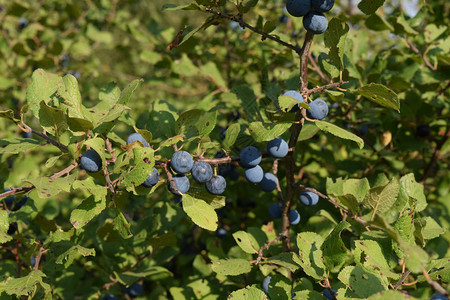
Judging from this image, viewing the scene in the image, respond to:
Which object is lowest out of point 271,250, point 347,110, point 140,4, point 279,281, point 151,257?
point 140,4

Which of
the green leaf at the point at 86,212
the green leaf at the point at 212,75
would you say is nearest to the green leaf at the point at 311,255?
the green leaf at the point at 86,212

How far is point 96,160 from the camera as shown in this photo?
3.28 feet

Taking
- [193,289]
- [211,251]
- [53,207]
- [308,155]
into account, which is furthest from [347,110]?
[53,207]

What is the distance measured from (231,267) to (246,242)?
0.13m

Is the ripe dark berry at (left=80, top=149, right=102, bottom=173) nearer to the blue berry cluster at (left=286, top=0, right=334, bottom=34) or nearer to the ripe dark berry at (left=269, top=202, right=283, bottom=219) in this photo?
the blue berry cluster at (left=286, top=0, right=334, bottom=34)

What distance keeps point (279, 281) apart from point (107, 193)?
1.95 feet

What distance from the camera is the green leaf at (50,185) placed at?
0.85 meters

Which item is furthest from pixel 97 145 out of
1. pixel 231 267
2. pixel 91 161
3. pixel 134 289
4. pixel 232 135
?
pixel 134 289

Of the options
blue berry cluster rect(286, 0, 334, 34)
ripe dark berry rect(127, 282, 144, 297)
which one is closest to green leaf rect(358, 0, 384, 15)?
blue berry cluster rect(286, 0, 334, 34)

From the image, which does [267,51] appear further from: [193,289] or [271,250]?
[193,289]

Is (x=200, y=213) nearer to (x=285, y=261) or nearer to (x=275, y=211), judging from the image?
(x=285, y=261)

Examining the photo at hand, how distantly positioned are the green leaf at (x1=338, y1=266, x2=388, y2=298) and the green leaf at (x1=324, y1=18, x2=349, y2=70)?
571 mm

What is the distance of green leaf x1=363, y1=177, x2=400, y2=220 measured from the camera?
1.05 metres

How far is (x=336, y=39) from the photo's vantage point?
3.49 feet
